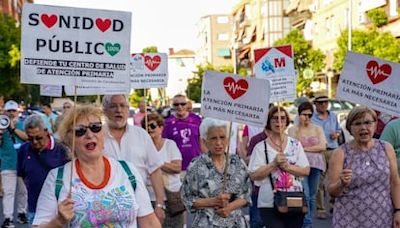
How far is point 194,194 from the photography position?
5.23 metres

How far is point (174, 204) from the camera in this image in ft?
23.2

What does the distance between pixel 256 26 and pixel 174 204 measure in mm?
81510

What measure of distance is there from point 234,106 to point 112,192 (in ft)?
7.44

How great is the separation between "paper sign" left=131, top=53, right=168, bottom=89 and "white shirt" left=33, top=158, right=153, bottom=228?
706 cm

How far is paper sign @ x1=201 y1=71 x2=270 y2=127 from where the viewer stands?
5676 mm

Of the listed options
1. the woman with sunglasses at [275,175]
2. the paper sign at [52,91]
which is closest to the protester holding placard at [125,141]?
the woman with sunglasses at [275,175]

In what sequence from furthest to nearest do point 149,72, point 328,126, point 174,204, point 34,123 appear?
point 149,72 → point 328,126 → point 174,204 → point 34,123

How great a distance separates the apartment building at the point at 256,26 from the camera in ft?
265

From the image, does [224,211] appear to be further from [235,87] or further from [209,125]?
[235,87]

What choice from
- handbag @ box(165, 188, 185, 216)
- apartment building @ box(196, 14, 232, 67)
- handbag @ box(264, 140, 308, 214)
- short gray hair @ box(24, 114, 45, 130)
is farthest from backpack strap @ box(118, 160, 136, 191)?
apartment building @ box(196, 14, 232, 67)

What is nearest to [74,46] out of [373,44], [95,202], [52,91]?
[95,202]

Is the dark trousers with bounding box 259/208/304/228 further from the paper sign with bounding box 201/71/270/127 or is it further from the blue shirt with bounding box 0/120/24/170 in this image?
the blue shirt with bounding box 0/120/24/170

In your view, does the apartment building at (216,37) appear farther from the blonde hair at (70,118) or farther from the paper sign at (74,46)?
the blonde hair at (70,118)

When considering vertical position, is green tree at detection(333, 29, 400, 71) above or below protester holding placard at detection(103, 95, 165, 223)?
above
